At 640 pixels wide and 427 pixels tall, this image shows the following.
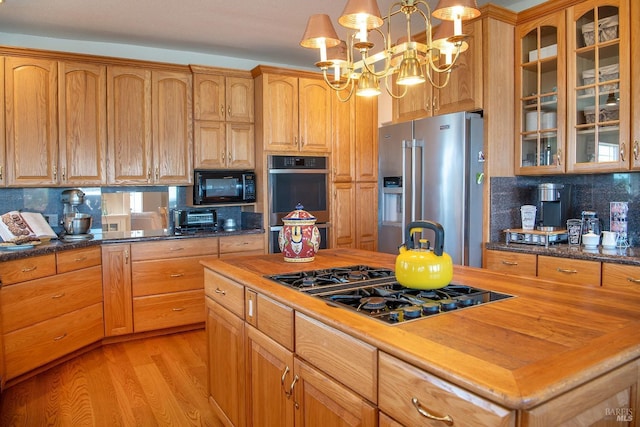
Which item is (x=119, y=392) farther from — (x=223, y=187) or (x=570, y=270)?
(x=570, y=270)

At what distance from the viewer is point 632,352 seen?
1.00 metres

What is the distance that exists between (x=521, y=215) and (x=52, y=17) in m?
3.82

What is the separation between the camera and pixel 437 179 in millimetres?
3426

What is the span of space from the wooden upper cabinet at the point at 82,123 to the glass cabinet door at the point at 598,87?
3.55 metres

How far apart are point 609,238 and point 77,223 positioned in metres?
3.83

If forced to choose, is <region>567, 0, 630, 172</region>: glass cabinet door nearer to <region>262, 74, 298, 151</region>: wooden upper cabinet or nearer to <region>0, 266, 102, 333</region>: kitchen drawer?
<region>262, 74, 298, 151</region>: wooden upper cabinet

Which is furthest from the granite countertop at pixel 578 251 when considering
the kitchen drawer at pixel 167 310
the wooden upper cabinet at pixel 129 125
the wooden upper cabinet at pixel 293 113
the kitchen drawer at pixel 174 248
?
the wooden upper cabinet at pixel 129 125

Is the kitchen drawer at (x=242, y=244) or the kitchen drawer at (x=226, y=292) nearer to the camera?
the kitchen drawer at (x=226, y=292)

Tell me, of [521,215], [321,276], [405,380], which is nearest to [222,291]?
[321,276]

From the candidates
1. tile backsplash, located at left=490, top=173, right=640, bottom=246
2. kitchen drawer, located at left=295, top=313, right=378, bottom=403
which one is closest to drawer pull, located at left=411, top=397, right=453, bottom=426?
kitchen drawer, located at left=295, top=313, right=378, bottom=403

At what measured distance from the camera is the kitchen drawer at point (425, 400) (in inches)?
33.3

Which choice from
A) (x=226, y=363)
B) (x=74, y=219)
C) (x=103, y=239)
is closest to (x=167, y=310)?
A: (x=103, y=239)

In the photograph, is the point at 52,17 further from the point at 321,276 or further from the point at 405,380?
the point at 405,380

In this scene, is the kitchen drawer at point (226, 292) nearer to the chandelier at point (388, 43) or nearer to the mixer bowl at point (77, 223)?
the chandelier at point (388, 43)
